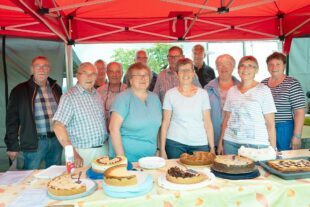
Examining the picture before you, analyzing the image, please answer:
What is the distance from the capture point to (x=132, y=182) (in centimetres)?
133

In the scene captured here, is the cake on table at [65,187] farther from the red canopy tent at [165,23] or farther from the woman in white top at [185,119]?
the red canopy tent at [165,23]

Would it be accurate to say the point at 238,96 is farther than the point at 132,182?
Yes

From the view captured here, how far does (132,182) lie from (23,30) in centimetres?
267

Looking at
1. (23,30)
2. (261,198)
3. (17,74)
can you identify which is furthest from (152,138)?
(17,74)

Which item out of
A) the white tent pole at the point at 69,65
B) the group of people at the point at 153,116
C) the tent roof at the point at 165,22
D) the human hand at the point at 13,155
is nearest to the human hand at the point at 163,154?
the group of people at the point at 153,116

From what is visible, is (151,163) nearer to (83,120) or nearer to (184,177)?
(184,177)

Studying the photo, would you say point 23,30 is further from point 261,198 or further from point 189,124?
point 261,198

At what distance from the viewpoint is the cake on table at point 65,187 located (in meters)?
1.30

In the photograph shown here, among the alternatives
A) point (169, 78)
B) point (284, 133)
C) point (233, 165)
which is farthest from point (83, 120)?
point (284, 133)

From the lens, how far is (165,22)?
3.77 metres

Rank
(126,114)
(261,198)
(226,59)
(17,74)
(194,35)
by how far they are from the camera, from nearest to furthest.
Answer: (261,198) < (126,114) < (226,59) < (194,35) < (17,74)

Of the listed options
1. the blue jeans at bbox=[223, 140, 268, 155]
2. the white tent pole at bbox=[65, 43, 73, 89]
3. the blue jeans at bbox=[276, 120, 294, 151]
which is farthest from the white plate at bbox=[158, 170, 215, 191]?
the white tent pole at bbox=[65, 43, 73, 89]

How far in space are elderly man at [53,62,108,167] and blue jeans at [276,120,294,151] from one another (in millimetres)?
1502

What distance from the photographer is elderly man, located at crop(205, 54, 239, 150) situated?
8.50 ft
